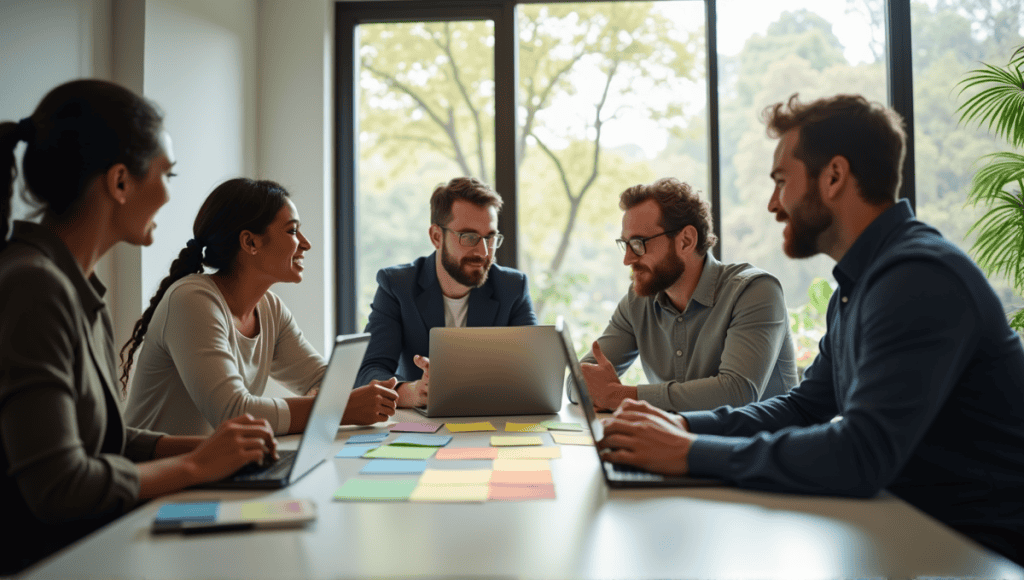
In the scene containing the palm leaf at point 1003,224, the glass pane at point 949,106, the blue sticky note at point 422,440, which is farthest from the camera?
the glass pane at point 949,106

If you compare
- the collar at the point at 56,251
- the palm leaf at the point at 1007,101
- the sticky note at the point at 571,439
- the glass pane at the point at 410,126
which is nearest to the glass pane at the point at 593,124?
the glass pane at the point at 410,126

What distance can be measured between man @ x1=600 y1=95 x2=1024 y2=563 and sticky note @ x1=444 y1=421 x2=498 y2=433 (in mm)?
475

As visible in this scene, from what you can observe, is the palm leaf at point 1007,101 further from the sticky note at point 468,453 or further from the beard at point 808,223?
the sticky note at point 468,453

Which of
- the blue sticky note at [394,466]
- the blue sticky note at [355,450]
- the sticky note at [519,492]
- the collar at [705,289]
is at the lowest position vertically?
the blue sticky note at [355,450]

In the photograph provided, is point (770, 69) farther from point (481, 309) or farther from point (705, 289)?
point (481, 309)

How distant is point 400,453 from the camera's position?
1476 mm

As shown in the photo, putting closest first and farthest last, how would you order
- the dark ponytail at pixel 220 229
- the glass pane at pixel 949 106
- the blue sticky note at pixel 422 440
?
the blue sticky note at pixel 422 440
the dark ponytail at pixel 220 229
the glass pane at pixel 949 106

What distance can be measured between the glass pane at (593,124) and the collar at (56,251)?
112 inches

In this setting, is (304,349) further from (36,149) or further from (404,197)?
(404,197)

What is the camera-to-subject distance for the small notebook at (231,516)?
98 centimetres

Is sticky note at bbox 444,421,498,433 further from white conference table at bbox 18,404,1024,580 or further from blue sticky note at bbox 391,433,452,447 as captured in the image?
white conference table at bbox 18,404,1024,580

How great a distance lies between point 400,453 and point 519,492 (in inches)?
15.1

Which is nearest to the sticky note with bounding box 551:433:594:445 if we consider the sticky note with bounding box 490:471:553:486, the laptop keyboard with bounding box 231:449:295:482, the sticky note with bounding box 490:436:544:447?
the sticky note with bounding box 490:436:544:447

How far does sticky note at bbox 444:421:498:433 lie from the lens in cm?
175
